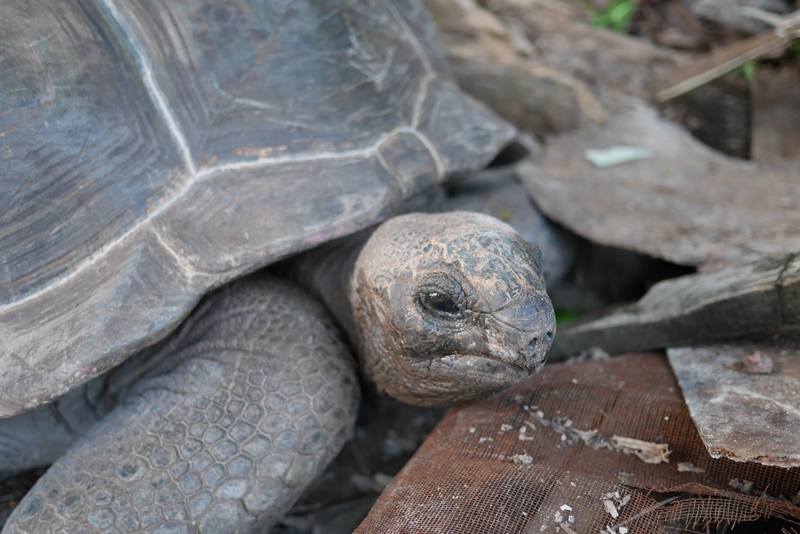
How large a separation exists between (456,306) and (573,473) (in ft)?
1.63

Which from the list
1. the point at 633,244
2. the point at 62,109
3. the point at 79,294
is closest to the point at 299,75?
the point at 62,109

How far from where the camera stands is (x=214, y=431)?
5.23ft

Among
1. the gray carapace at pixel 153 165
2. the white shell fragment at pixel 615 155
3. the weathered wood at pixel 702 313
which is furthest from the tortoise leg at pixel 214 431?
the white shell fragment at pixel 615 155

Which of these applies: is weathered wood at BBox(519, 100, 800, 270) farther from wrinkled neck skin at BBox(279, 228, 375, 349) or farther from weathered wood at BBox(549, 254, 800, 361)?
wrinkled neck skin at BBox(279, 228, 375, 349)

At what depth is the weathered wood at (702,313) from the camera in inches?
64.9

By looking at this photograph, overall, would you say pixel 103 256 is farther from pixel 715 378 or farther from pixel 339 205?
pixel 715 378

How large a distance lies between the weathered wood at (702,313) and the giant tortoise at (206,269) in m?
0.65

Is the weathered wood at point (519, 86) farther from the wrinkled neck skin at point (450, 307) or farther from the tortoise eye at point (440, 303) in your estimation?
the tortoise eye at point (440, 303)

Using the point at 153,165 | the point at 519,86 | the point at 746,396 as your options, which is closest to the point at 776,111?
the point at 519,86

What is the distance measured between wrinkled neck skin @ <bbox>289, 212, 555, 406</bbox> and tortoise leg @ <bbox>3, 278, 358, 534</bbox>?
245 millimetres

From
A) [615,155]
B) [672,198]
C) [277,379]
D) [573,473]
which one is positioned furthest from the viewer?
[615,155]

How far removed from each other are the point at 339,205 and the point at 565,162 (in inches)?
65.3

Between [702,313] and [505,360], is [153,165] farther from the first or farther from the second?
[702,313]

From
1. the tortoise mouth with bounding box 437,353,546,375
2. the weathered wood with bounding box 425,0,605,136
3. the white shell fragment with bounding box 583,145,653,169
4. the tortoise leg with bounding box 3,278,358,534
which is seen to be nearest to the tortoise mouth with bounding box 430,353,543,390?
the tortoise mouth with bounding box 437,353,546,375
